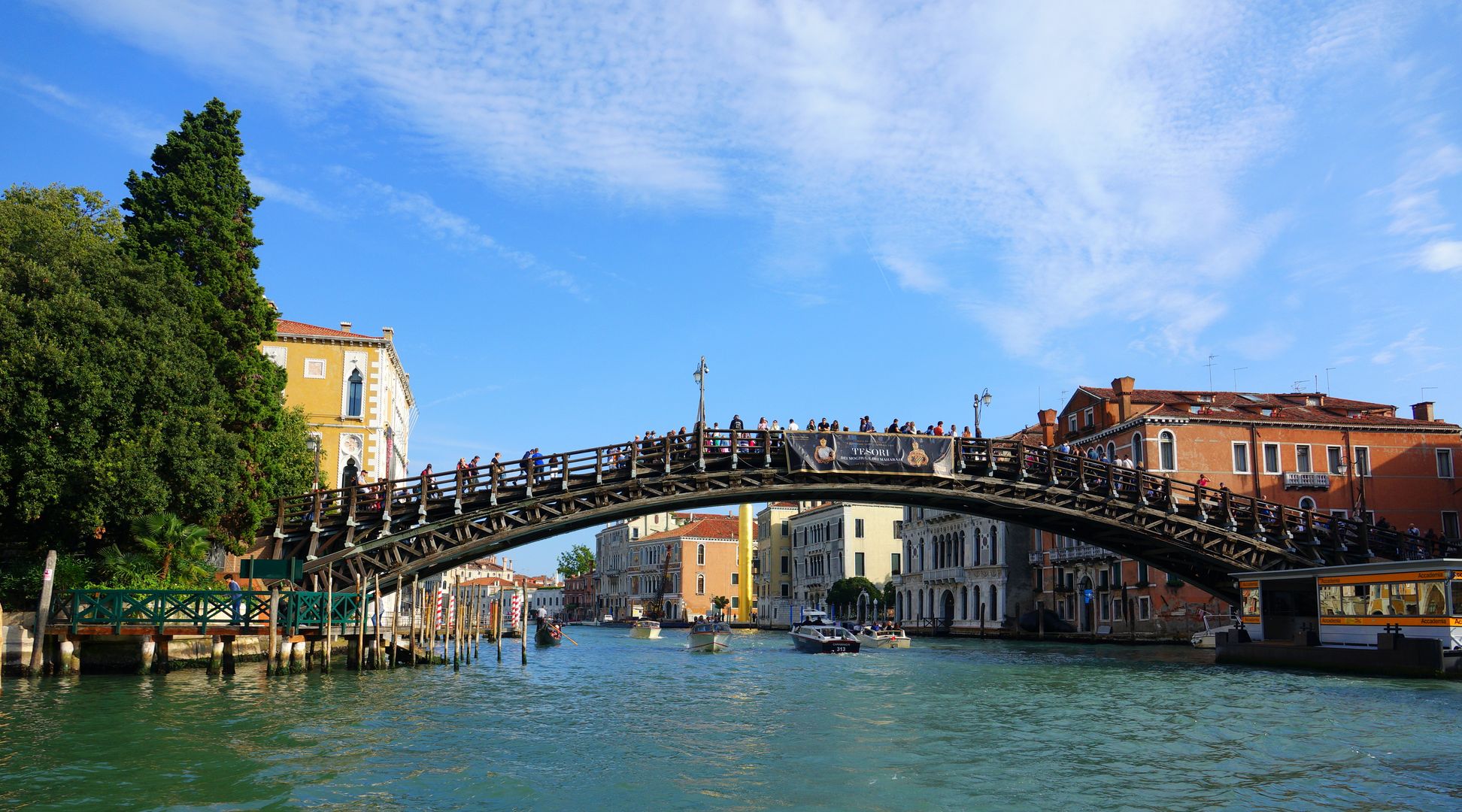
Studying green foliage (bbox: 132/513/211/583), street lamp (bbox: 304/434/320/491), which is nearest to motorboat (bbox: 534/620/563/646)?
street lamp (bbox: 304/434/320/491)

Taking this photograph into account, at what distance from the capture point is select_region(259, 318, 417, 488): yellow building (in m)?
39.2

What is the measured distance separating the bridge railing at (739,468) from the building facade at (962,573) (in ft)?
61.4

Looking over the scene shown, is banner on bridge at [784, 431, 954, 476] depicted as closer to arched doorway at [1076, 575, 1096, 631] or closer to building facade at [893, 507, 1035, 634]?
arched doorway at [1076, 575, 1096, 631]

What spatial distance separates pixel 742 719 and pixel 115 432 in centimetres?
1330

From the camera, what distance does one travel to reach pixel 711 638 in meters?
43.8

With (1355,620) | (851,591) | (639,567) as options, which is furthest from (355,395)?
(639,567)

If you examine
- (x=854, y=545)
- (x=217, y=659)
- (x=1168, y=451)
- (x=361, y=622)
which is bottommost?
(x=217, y=659)

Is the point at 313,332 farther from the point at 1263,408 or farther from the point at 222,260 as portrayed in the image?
the point at 1263,408

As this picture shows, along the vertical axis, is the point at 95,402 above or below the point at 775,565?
above

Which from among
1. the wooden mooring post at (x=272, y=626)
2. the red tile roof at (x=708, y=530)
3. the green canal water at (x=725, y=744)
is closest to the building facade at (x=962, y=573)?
the red tile roof at (x=708, y=530)

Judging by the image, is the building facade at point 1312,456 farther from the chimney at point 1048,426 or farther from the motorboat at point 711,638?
the motorboat at point 711,638

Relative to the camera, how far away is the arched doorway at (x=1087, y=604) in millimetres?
47662

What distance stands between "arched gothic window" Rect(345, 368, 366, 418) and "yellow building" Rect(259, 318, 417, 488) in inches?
1.0

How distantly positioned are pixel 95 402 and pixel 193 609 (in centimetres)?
430
